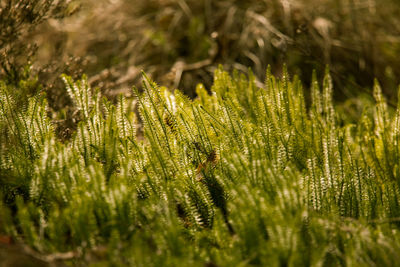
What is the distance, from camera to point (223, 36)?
262cm

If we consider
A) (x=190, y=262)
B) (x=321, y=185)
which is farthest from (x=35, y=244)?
(x=321, y=185)

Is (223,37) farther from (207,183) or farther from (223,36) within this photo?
(207,183)

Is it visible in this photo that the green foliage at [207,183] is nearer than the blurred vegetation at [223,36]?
Yes

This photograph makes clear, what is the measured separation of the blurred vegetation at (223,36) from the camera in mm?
2480

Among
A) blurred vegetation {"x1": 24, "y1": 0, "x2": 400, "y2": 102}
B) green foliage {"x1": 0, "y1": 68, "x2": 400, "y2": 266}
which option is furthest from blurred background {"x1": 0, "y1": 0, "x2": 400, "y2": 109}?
green foliage {"x1": 0, "y1": 68, "x2": 400, "y2": 266}

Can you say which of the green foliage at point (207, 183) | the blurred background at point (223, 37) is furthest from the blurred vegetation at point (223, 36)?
the green foliage at point (207, 183)

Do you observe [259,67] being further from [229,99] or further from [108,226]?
[108,226]

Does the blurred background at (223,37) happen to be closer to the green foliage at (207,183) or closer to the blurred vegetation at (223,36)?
the blurred vegetation at (223,36)

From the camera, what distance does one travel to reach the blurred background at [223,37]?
245 cm

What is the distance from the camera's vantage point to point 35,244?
587 millimetres

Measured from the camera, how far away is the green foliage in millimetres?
589

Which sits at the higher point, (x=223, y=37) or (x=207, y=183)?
(x=223, y=37)

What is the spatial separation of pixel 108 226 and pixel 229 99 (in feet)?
→ 1.45

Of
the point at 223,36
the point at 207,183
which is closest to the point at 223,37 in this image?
the point at 223,36
